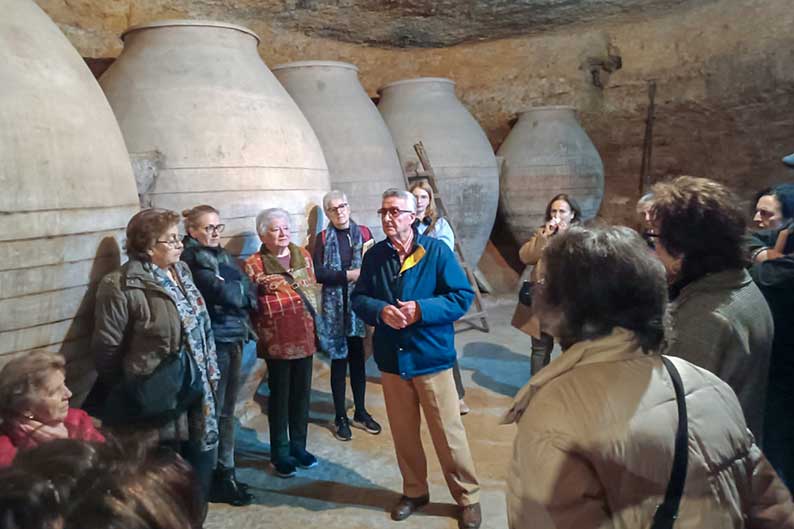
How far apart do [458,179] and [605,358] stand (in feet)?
16.8

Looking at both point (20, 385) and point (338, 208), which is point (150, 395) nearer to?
point (20, 385)

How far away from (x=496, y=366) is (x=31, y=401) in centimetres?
350

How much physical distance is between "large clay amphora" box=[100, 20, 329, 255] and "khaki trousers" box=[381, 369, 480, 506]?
134cm

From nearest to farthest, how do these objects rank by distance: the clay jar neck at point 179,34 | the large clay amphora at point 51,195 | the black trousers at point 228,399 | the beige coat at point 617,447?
the beige coat at point 617,447, the large clay amphora at point 51,195, the black trousers at point 228,399, the clay jar neck at point 179,34

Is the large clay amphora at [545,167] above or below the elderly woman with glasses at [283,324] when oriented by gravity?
above

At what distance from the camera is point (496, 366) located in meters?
4.49

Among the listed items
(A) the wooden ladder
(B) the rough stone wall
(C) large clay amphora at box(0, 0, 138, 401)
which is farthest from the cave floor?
(B) the rough stone wall

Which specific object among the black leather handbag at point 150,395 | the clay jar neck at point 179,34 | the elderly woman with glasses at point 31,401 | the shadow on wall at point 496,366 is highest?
the clay jar neck at point 179,34

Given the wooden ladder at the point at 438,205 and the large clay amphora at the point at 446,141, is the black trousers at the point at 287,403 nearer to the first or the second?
the wooden ladder at the point at 438,205

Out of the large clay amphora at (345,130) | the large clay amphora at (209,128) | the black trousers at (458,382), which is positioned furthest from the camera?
the large clay amphora at (345,130)

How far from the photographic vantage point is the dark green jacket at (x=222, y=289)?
247 centimetres

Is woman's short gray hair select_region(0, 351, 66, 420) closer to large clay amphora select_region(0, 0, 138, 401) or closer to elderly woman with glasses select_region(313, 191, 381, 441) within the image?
large clay amphora select_region(0, 0, 138, 401)

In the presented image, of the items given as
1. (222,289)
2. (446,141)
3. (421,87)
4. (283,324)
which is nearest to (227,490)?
(283,324)

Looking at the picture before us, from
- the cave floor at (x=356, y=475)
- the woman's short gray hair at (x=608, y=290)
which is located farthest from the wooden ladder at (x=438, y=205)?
the woman's short gray hair at (x=608, y=290)
